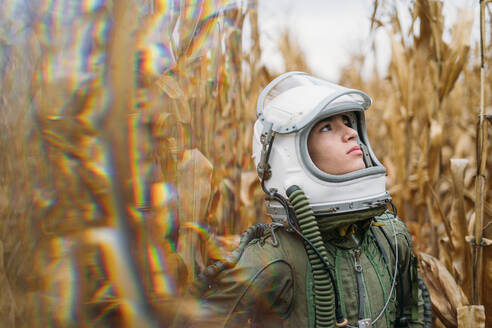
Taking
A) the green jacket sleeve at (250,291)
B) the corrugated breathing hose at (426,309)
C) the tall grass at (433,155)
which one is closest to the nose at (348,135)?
the green jacket sleeve at (250,291)

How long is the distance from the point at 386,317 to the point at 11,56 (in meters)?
1.05

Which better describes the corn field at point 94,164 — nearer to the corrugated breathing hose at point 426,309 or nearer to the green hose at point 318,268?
the green hose at point 318,268

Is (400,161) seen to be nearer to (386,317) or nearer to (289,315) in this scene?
(386,317)

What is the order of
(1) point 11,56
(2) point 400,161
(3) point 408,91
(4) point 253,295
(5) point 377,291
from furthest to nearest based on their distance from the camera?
(2) point 400,161 → (3) point 408,91 → (5) point 377,291 → (4) point 253,295 → (1) point 11,56

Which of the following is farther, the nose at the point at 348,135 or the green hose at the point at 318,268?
the nose at the point at 348,135

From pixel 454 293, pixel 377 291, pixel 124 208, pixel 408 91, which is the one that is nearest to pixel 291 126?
pixel 377 291

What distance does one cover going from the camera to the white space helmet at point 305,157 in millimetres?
1037

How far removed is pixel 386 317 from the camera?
3.66 feet

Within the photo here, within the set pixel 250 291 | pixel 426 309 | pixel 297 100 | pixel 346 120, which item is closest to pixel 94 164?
pixel 250 291

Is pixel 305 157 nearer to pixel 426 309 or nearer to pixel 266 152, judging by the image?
pixel 266 152

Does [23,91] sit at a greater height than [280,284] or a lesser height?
greater

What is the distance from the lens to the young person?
99cm

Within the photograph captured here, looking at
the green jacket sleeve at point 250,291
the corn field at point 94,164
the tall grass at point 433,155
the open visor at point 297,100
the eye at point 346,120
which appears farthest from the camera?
the tall grass at point 433,155

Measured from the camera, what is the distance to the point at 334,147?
3.68 ft
